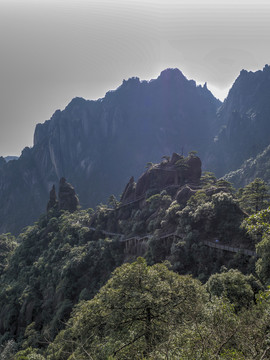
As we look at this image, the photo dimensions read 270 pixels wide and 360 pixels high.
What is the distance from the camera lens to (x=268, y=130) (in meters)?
152

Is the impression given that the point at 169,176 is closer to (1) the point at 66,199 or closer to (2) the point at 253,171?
(1) the point at 66,199

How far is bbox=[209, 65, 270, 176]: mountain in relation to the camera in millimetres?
153250

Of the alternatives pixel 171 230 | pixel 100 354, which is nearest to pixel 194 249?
pixel 171 230

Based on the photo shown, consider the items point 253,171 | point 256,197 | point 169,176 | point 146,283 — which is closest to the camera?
point 146,283

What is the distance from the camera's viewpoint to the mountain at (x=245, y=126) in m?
153

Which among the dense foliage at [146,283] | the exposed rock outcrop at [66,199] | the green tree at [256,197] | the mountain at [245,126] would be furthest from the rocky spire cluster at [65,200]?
the mountain at [245,126]

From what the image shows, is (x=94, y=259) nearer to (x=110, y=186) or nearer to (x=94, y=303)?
(x=94, y=303)

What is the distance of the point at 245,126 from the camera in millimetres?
163000

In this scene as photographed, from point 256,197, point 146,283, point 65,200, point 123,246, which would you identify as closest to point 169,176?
point 123,246

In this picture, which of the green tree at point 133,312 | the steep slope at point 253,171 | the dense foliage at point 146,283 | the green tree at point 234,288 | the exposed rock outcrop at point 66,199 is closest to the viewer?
the dense foliage at point 146,283

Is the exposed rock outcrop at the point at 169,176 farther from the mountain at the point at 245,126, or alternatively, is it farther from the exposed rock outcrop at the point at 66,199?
the mountain at the point at 245,126

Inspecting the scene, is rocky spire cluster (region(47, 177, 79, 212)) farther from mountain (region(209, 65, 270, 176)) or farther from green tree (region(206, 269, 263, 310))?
mountain (region(209, 65, 270, 176))

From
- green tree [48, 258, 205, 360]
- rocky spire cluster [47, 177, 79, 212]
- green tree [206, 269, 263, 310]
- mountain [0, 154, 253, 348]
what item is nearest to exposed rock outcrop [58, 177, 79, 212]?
rocky spire cluster [47, 177, 79, 212]

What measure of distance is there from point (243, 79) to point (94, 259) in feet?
629
